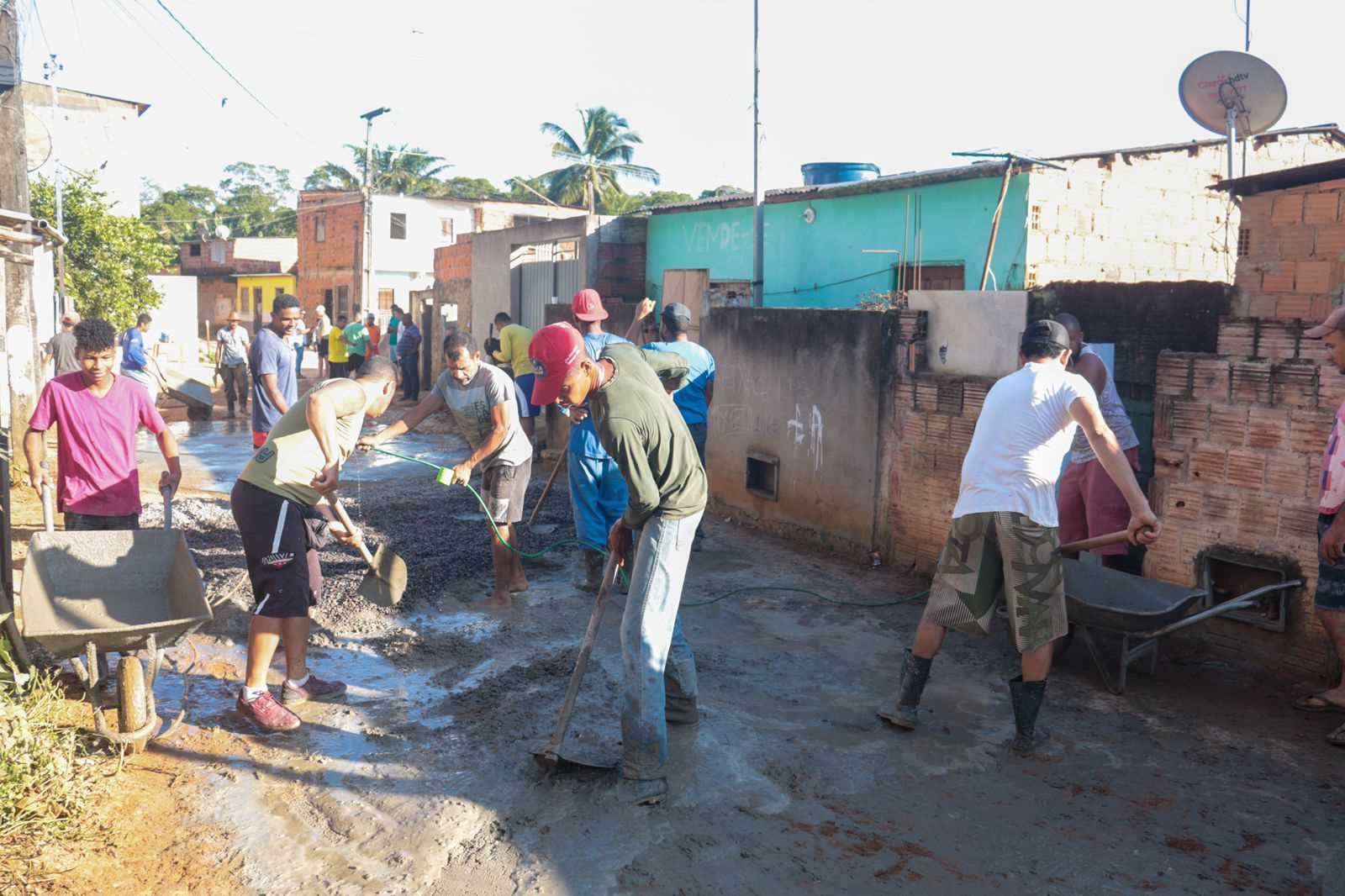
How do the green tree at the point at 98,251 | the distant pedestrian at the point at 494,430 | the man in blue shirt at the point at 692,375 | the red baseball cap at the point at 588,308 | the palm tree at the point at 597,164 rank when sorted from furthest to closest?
the palm tree at the point at 597,164 < the green tree at the point at 98,251 < the man in blue shirt at the point at 692,375 < the red baseball cap at the point at 588,308 < the distant pedestrian at the point at 494,430

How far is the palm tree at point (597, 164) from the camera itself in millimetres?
43188

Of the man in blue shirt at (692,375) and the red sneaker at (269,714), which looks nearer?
the red sneaker at (269,714)

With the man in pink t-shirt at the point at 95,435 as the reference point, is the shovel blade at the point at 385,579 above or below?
below

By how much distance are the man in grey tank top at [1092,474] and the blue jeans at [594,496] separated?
2584mm

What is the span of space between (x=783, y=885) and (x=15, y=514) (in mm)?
8192

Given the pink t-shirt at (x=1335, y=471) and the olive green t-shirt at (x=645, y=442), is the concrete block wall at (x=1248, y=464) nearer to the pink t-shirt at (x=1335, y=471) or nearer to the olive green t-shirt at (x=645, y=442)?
the pink t-shirt at (x=1335, y=471)

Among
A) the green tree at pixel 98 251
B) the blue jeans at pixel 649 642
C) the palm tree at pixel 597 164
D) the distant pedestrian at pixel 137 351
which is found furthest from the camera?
the palm tree at pixel 597 164

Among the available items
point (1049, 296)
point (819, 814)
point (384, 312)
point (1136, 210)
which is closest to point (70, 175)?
point (384, 312)

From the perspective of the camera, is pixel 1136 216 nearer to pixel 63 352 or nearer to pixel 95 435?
pixel 95 435

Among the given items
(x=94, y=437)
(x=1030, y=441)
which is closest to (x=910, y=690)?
(x=1030, y=441)

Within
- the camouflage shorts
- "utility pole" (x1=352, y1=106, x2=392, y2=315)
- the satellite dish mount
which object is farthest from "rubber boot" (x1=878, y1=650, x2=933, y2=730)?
"utility pole" (x1=352, y1=106, x2=392, y2=315)

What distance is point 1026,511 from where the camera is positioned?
422 centimetres

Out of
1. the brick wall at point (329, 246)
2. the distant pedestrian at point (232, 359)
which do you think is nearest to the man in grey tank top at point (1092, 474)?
the distant pedestrian at point (232, 359)

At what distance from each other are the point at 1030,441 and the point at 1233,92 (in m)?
5.04
